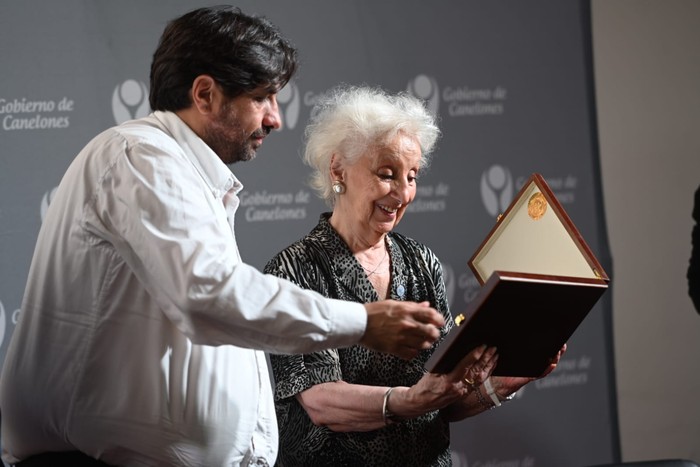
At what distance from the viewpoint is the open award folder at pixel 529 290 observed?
2.01 meters

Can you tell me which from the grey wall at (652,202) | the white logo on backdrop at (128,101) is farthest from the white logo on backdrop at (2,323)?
the grey wall at (652,202)

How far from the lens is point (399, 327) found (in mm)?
1727

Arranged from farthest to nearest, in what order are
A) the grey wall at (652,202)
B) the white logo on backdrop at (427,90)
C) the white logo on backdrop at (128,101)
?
the grey wall at (652,202), the white logo on backdrop at (427,90), the white logo on backdrop at (128,101)

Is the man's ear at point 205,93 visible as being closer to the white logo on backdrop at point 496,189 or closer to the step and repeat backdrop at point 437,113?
the step and repeat backdrop at point 437,113

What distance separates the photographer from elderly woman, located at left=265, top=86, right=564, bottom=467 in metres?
2.40

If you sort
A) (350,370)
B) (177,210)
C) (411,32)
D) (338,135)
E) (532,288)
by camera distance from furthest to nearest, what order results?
(411,32)
(338,135)
(350,370)
(532,288)
(177,210)

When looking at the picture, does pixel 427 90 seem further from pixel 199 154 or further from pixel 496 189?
pixel 199 154

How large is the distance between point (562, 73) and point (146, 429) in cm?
341

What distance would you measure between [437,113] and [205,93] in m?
2.51

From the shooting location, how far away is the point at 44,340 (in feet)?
5.77

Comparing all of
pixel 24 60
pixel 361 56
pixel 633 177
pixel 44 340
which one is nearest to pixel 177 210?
pixel 44 340

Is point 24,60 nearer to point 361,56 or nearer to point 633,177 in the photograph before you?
point 361,56

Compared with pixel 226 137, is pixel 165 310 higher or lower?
lower

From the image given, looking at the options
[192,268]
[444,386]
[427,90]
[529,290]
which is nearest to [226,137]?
[192,268]
